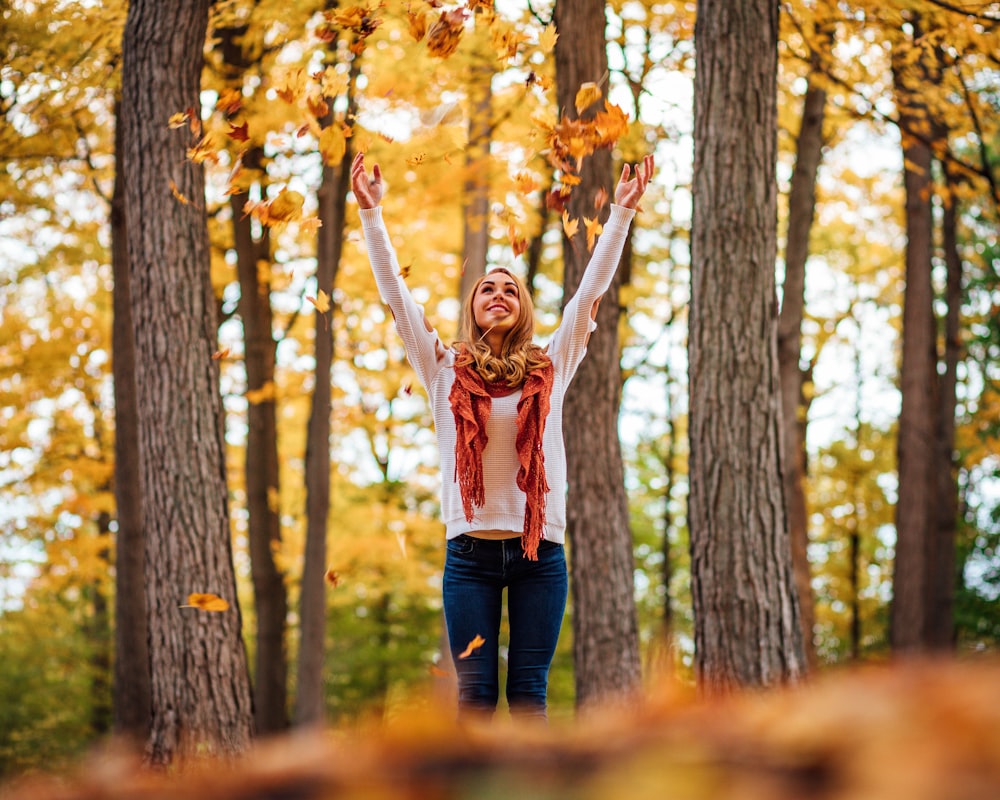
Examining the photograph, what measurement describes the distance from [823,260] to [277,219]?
47.8 feet

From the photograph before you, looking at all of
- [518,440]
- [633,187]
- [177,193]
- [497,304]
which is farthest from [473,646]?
[177,193]

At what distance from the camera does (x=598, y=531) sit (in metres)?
6.62

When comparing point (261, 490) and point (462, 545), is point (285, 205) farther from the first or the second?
point (261, 490)

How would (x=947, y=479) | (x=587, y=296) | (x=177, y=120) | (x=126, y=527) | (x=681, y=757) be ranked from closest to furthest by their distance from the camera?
(x=681, y=757) → (x=587, y=296) → (x=177, y=120) → (x=126, y=527) → (x=947, y=479)

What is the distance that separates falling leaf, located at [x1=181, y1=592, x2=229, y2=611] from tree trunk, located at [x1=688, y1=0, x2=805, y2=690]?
84.4 inches

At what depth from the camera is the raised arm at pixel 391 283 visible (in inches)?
145

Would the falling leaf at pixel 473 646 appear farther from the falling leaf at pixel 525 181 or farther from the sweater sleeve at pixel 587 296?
the falling leaf at pixel 525 181

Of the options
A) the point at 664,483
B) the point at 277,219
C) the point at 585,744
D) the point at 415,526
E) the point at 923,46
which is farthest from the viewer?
the point at 664,483

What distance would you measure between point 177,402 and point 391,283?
1660 millimetres

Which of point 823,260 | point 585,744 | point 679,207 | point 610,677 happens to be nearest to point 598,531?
point 610,677

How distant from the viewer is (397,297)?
3664 mm

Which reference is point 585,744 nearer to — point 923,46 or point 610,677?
point 610,677

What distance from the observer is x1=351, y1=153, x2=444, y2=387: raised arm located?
12.1 feet

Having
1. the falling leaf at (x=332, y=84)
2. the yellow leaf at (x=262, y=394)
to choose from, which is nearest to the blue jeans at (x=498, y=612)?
the falling leaf at (x=332, y=84)
